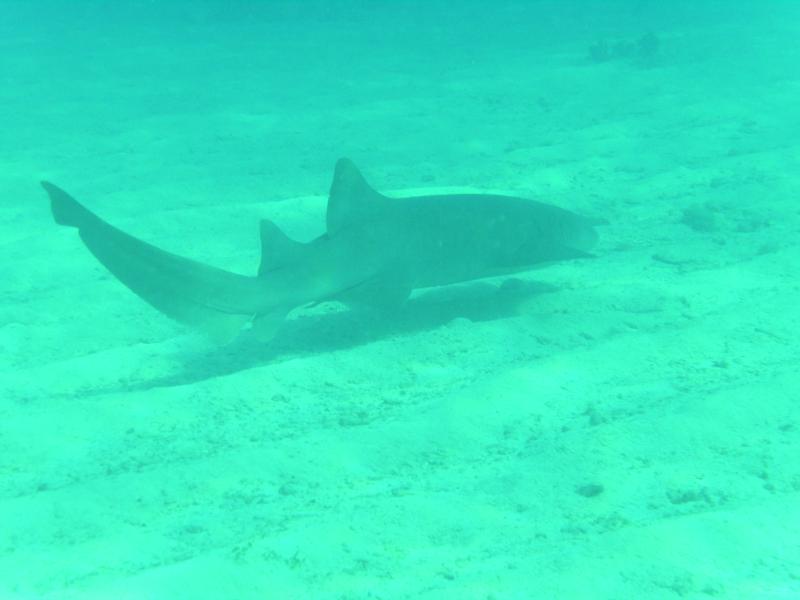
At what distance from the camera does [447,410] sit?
3775 millimetres

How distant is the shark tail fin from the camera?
3982 mm

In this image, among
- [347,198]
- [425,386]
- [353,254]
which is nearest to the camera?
[425,386]

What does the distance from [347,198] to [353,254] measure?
403mm

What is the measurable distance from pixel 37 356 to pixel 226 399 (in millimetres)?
1571

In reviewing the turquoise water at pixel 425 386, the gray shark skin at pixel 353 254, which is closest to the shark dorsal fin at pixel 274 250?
the gray shark skin at pixel 353 254

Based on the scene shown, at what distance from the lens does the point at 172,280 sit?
165 inches

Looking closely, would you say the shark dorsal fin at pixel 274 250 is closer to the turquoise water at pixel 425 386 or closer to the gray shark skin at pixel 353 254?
the gray shark skin at pixel 353 254

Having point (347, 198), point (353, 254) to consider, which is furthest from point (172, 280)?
point (347, 198)

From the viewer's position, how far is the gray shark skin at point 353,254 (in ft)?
13.6

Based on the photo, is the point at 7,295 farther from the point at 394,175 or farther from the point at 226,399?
the point at 394,175

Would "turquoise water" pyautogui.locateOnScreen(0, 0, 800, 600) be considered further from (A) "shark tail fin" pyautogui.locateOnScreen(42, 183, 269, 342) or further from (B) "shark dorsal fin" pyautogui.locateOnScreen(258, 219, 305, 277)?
(B) "shark dorsal fin" pyautogui.locateOnScreen(258, 219, 305, 277)

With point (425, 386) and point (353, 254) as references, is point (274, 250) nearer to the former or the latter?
point (353, 254)

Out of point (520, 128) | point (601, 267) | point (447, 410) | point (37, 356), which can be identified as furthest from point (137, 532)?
point (520, 128)

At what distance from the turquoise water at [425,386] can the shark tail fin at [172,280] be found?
0.38 m
